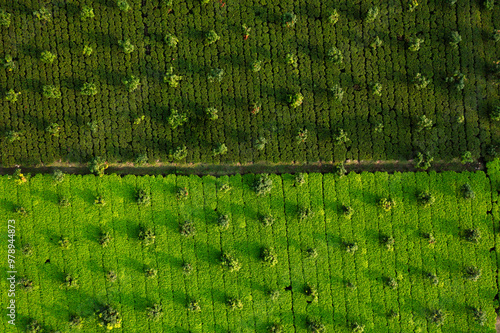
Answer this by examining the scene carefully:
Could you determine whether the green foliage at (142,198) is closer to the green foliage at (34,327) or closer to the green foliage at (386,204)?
the green foliage at (34,327)

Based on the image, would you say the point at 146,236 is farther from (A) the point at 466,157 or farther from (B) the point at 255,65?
(A) the point at 466,157

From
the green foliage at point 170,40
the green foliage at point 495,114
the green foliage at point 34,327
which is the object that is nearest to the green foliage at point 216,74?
the green foliage at point 170,40

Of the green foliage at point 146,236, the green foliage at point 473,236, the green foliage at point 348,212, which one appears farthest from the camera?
the green foliage at point 348,212

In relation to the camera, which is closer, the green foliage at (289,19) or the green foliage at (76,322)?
the green foliage at (76,322)

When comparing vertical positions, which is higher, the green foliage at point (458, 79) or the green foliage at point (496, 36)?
the green foliage at point (496, 36)

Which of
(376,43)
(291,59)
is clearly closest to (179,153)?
(291,59)
